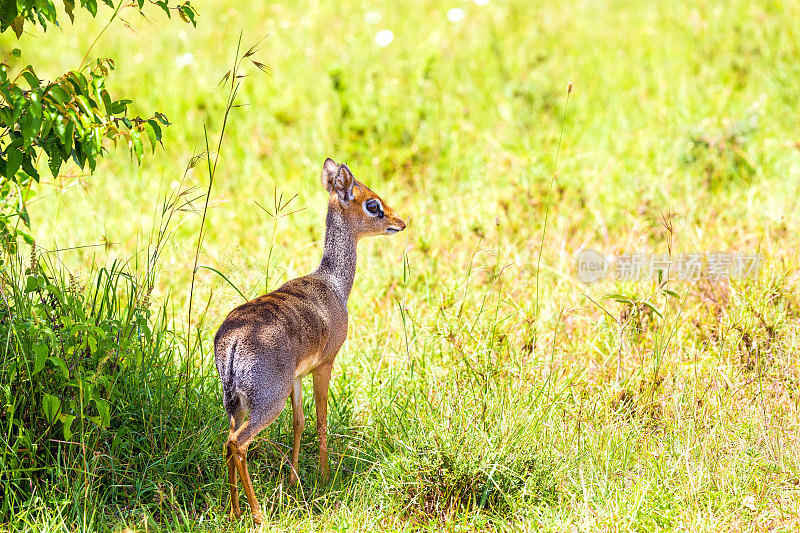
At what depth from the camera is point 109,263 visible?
5.59m

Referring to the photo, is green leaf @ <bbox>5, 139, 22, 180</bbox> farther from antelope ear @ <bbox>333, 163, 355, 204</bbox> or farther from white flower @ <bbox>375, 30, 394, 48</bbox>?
white flower @ <bbox>375, 30, 394, 48</bbox>

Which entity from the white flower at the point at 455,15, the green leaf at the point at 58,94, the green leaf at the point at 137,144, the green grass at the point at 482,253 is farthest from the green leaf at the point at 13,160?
the white flower at the point at 455,15

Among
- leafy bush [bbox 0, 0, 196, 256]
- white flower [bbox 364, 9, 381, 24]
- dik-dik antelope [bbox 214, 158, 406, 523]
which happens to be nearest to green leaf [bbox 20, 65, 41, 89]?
leafy bush [bbox 0, 0, 196, 256]

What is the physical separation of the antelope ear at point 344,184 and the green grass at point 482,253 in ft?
1.98

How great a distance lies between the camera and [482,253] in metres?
5.00

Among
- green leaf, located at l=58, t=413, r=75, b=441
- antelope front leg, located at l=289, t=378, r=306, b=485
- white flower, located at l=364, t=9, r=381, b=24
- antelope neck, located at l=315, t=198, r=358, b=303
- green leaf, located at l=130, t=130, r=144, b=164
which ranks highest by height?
white flower, located at l=364, t=9, r=381, b=24

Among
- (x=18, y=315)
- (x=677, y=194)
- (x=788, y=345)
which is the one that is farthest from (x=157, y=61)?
(x=788, y=345)

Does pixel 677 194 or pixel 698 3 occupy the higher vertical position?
pixel 698 3

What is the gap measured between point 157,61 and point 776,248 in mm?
5957

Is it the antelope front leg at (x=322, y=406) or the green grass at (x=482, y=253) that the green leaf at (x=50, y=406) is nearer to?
the green grass at (x=482, y=253)

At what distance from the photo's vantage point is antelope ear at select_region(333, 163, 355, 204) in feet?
12.3

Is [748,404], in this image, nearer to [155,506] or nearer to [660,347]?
[660,347]

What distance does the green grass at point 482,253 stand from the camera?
352 centimetres

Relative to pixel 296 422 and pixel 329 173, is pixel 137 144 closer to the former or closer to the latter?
pixel 329 173
